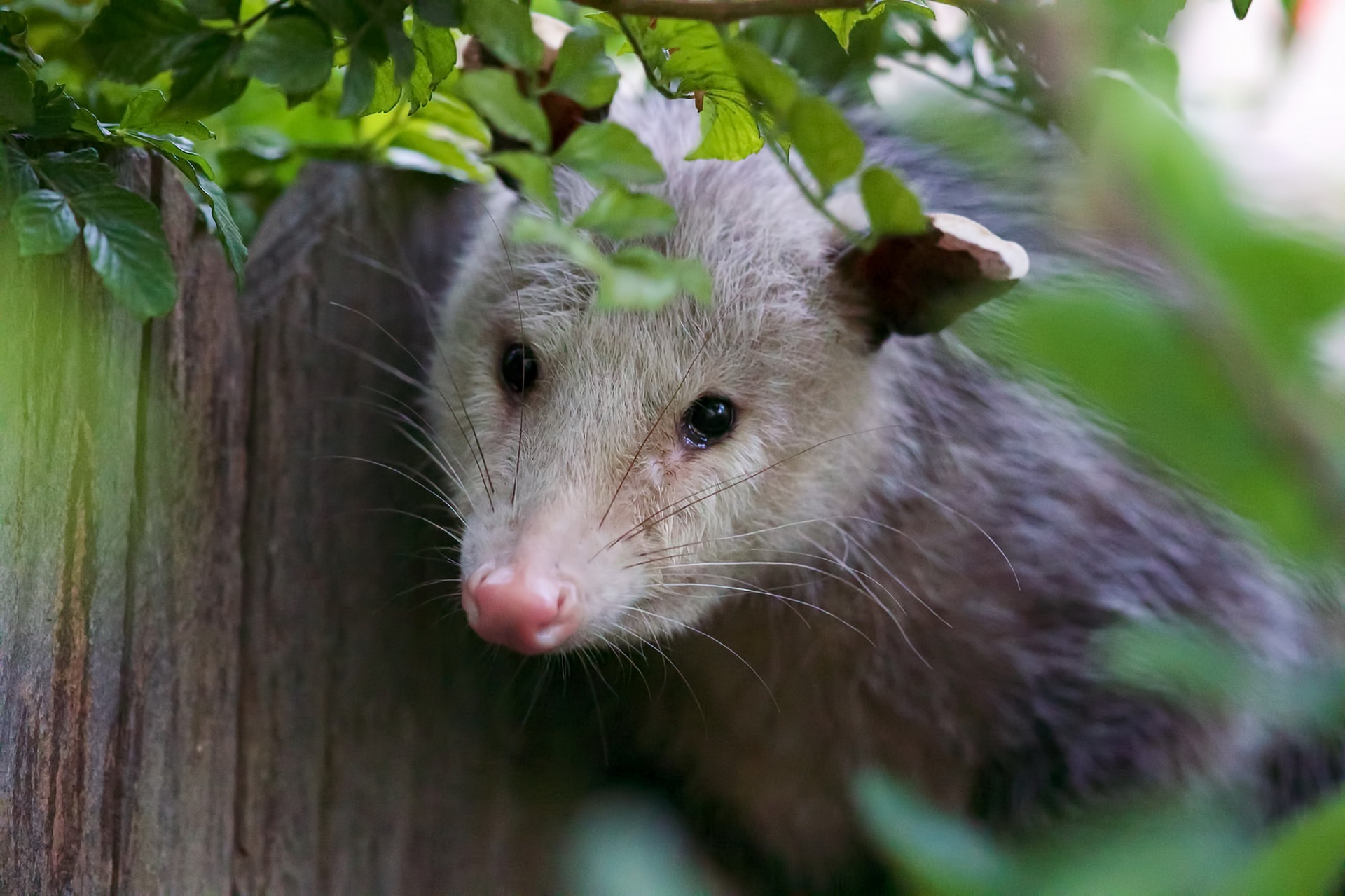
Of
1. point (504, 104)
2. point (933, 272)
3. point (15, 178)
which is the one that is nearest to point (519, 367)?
point (933, 272)

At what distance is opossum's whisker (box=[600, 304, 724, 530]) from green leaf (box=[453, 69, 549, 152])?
66 cm

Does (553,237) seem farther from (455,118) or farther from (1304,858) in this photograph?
(455,118)

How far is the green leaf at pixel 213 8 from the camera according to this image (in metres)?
1.06

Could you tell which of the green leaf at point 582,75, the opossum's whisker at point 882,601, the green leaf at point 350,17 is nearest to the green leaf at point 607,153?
the green leaf at point 582,75

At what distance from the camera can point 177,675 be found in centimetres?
151

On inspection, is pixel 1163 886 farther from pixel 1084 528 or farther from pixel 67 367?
pixel 1084 528

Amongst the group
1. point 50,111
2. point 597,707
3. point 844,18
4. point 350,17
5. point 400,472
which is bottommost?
point 597,707

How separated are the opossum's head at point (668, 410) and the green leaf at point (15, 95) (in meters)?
0.68

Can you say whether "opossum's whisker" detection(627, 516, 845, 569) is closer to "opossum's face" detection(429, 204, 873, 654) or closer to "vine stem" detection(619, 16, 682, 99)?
"opossum's face" detection(429, 204, 873, 654)

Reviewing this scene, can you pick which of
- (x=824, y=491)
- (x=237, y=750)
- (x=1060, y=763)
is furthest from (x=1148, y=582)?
(x=237, y=750)

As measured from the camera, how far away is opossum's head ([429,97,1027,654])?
150 centimetres

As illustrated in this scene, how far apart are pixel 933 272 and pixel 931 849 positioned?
3.04 ft

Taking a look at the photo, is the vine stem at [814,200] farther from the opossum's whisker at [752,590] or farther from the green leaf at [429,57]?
the opossum's whisker at [752,590]

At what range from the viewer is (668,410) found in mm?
1579
